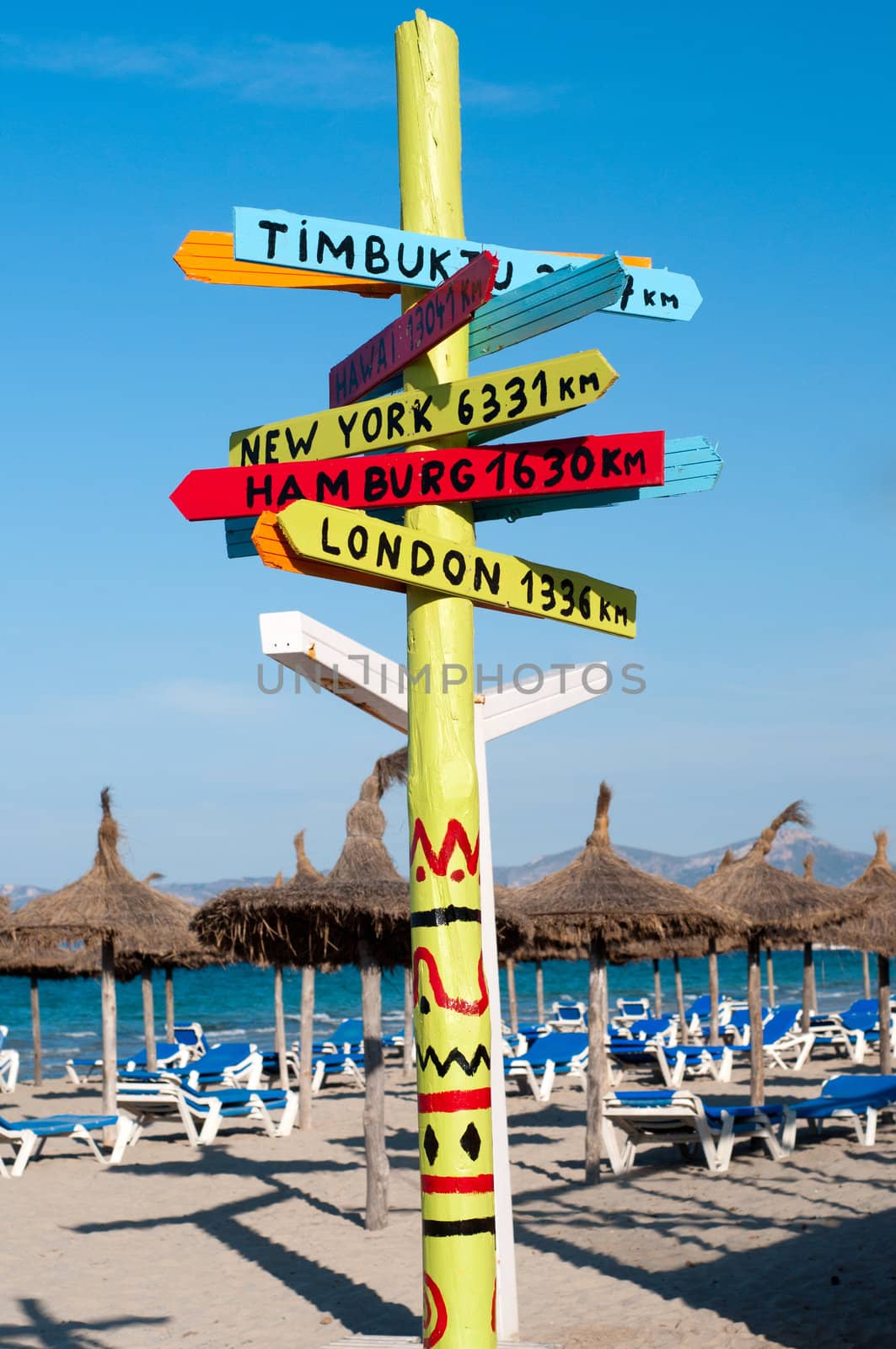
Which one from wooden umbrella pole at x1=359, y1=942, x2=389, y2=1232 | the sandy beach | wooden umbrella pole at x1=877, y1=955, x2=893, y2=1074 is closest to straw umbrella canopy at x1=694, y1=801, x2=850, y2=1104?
wooden umbrella pole at x1=877, y1=955, x2=893, y2=1074

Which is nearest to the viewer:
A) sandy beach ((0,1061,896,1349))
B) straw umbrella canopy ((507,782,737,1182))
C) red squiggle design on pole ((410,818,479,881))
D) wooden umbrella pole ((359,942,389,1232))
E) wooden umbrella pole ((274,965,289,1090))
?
red squiggle design on pole ((410,818,479,881))

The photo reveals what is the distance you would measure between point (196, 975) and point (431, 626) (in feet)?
295

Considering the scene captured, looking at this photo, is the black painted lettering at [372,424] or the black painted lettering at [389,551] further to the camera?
the black painted lettering at [372,424]

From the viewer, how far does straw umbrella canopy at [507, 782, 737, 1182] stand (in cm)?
1042

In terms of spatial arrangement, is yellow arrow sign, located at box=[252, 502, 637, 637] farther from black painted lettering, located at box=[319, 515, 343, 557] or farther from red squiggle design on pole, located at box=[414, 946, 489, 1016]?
red squiggle design on pole, located at box=[414, 946, 489, 1016]

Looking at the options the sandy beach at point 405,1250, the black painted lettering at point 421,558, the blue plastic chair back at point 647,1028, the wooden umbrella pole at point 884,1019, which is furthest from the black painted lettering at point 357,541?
the blue plastic chair back at point 647,1028

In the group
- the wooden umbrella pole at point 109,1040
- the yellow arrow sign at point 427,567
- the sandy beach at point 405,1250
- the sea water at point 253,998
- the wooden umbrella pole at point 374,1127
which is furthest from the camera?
the sea water at point 253,998

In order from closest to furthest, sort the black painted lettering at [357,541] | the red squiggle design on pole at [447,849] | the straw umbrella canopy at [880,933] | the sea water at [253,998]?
the black painted lettering at [357,541] → the red squiggle design on pole at [447,849] → the straw umbrella canopy at [880,933] → the sea water at [253,998]

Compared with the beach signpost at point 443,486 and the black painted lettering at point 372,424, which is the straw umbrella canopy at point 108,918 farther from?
the black painted lettering at point 372,424

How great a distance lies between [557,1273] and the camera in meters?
6.92

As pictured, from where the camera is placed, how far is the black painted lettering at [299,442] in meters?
3.84

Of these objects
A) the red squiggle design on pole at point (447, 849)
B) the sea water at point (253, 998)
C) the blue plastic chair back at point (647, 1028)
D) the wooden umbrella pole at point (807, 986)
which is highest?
the red squiggle design on pole at point (447, 849)

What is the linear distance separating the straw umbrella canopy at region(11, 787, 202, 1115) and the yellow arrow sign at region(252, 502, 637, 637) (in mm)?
9946

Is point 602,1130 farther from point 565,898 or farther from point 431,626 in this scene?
point 431,626
